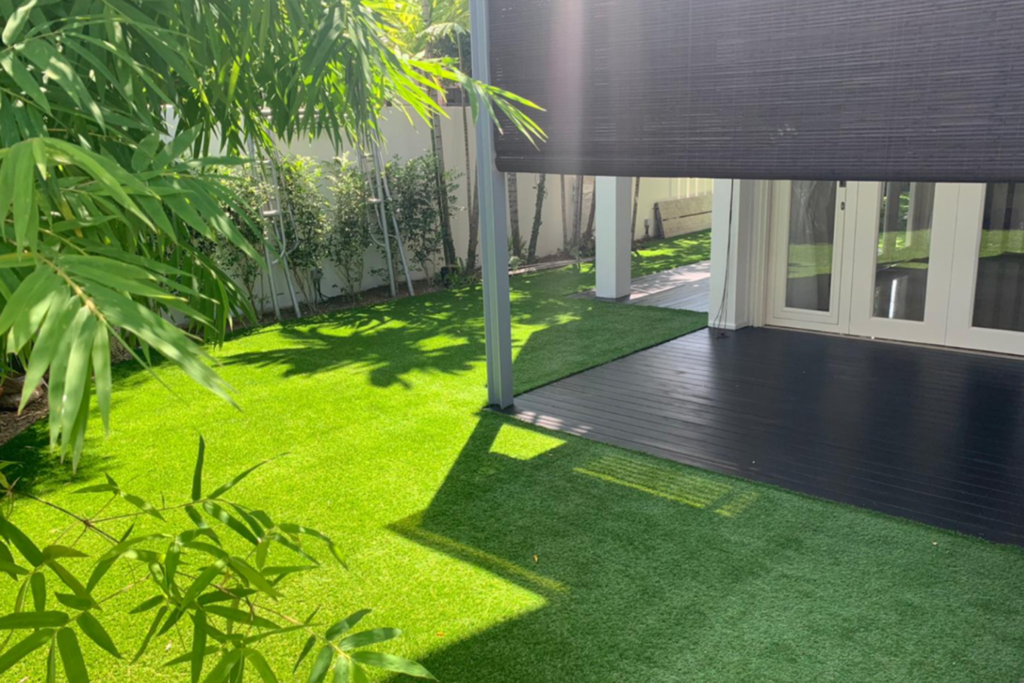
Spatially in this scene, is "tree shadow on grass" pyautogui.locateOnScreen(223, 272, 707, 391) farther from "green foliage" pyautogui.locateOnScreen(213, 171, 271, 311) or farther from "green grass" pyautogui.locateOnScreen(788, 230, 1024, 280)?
"green grass" pyautogui.locateOnScreen(788, 230, 1024, 280)

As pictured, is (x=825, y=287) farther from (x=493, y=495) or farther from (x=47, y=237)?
(x=47, y=237)

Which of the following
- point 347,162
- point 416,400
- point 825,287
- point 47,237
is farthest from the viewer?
point 347,162

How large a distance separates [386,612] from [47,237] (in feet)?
7.96

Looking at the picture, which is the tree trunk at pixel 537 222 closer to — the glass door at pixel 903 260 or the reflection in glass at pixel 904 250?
the glass door at pixel 903 260

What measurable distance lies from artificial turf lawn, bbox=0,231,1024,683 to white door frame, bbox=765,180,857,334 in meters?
3.30

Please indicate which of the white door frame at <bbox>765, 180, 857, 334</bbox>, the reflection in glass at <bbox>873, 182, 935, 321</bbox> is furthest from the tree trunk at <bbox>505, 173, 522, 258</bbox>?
the reflection in glass at <bbox>873, 182, 935, 321</bbox>

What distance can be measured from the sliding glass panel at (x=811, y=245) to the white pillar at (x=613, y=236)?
217 cm

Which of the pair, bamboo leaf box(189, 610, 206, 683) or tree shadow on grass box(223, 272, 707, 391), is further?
tree shadow on grass box(223, 272, 707, 391)

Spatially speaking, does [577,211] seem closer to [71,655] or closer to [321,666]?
[321,666]

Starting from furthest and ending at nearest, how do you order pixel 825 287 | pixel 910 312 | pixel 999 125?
pixel 825 287
pixel 910 312
pixel 999 125

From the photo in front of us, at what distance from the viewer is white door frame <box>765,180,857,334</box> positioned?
7.14 metres

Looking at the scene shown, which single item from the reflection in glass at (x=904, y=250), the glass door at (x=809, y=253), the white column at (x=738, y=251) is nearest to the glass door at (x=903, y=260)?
the reflection in glass at (x=904, y=250)

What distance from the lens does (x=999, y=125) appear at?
3.13 m

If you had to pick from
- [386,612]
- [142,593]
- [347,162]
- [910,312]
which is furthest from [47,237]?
[347,162]
